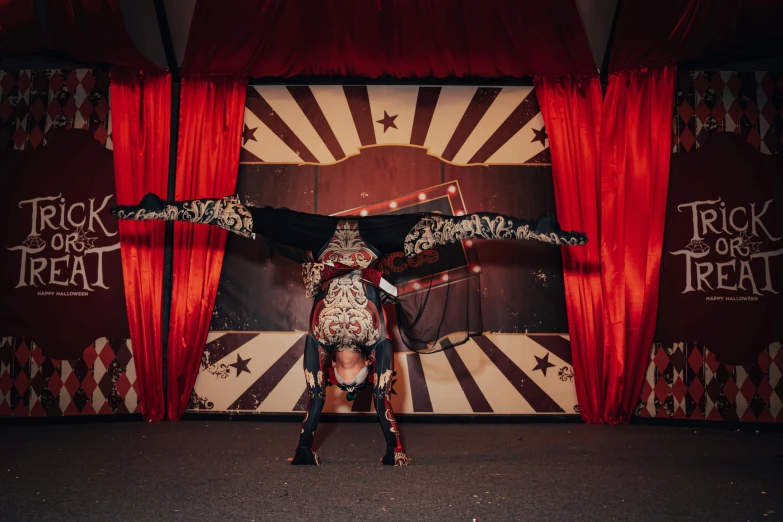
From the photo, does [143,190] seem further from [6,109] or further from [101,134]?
[6,109]

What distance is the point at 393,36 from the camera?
4.54m

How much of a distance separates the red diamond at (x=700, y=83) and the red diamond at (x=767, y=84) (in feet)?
1.33

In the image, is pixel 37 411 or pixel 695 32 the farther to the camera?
pixel 37 411

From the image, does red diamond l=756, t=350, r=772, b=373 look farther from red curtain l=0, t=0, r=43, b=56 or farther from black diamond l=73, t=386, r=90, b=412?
red curtain l=0, t=0, r=43, b=56

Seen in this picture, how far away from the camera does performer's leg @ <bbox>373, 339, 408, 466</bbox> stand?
3.21 m

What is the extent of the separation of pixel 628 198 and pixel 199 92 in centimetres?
334

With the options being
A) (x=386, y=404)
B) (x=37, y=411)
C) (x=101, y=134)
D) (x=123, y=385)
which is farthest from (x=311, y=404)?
(x=101, y=134)

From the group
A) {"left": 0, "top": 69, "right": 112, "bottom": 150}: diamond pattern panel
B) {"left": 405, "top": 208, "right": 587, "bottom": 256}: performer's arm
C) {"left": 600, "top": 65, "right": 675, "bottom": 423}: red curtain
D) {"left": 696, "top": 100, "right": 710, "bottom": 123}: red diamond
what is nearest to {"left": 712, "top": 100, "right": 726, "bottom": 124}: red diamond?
{"left": 696, "top": 100, "right": 710, "bottom": 123}: red diamond

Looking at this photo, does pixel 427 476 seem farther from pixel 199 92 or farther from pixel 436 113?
pixel 199 92

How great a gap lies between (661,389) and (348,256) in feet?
8.88

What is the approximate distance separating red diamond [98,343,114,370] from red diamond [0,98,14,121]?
1.95 meters

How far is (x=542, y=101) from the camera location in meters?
4.73

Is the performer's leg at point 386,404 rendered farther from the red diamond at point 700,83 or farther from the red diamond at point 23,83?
the red diamond at point 23,83

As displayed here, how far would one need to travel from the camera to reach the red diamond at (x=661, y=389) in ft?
14.8
